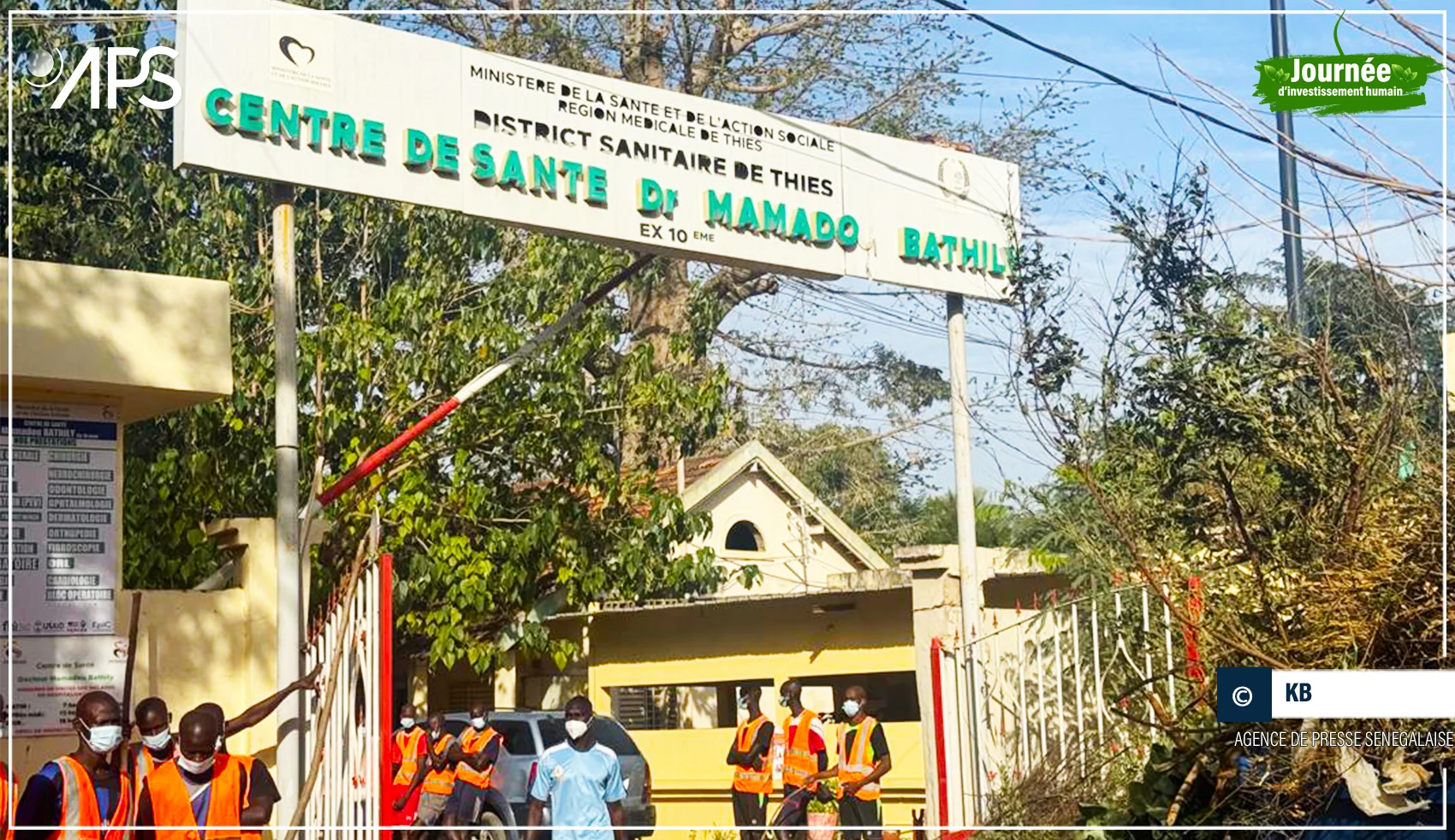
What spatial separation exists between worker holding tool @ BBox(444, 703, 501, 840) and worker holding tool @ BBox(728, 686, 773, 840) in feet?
5.28

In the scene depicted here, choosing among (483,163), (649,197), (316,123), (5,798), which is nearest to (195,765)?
(5,798)

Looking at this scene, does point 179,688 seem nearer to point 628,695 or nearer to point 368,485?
point 368,485

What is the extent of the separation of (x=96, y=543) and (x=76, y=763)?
134cm

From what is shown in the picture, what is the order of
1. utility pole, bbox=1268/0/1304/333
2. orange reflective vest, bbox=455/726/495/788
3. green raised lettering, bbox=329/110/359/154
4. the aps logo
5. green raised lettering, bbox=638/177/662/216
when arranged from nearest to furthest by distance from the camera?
utility pole, bbox=1268/0/1304/333
green raised lettering, bbox=329/110/359/154
green raised lettering, bbox=638/177/662/216
orange reflective vest, bbox=455/726/495/788
the aps logo

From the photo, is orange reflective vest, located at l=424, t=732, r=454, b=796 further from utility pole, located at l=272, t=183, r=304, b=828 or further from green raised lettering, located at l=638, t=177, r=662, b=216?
utility pole, located at l=272, t=183, r=304, b=828

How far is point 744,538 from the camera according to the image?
23250 mm

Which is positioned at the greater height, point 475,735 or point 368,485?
point 368,485

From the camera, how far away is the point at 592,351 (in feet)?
50.3

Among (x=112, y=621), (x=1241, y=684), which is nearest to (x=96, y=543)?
(x=112, y=621)

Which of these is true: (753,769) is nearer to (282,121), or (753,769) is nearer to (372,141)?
(372,141)

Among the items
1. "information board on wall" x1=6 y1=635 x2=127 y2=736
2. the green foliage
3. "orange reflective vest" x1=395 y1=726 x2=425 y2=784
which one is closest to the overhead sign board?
"information board on wall" x1=6 y1=635 x2=127 y2=736

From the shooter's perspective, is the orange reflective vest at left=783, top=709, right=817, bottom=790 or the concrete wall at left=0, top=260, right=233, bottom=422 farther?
the orange reflective vest at left=783, top=709, right=817, bottom=790

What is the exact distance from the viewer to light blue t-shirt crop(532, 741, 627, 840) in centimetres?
879

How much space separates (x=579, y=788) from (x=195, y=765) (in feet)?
8.09
